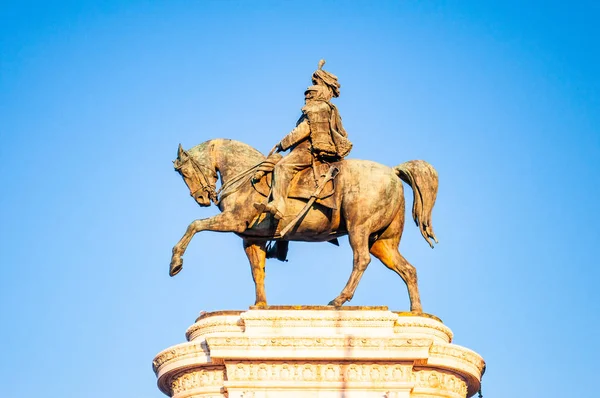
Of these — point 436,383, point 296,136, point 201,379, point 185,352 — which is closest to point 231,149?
point 296,136

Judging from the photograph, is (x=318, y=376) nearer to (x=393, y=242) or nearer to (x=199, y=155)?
(x=393, y=242)

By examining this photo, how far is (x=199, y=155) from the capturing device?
27625mm

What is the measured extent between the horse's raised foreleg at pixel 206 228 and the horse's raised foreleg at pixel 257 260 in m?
0.82

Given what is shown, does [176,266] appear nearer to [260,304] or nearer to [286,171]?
[260,304]

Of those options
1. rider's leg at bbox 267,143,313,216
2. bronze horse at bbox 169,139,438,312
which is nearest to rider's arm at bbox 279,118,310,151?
rider's leg at bbox 267,143,313,216

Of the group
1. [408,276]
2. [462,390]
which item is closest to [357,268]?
[408,276]

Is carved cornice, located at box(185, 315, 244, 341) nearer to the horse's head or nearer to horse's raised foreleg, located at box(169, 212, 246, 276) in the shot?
horse's raised foreleg, located at box(169, 212, 246, 276)

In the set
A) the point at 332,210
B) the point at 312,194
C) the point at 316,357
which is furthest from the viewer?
the point at 332,210

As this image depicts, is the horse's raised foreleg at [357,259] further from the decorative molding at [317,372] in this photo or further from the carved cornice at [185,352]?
the carved cornice at [185,352]

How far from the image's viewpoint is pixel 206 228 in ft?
86.5

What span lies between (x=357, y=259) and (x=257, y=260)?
227 cm

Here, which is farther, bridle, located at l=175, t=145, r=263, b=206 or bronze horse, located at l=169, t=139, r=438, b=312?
bridle, located at l=175, t=145, r=263, b=206

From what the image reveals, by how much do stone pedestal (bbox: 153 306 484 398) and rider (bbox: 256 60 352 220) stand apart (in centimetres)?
237

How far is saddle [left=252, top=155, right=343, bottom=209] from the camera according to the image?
86.6ft
